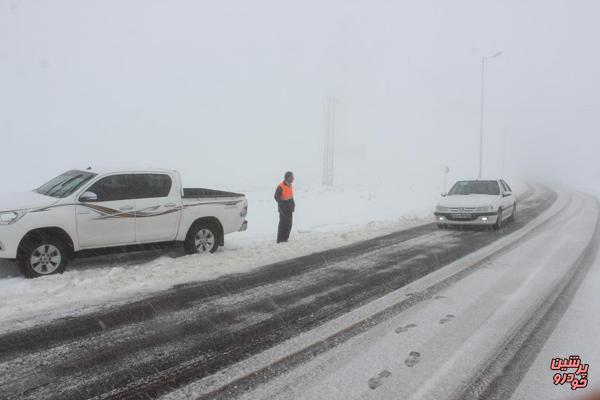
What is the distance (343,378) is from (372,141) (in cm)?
8228

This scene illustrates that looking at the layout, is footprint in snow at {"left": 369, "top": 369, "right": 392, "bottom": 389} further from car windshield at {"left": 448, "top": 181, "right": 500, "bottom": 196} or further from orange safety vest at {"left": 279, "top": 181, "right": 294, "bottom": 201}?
car windshield at {"left": 448, "top": 181, "right": 500, "bottom": 196}

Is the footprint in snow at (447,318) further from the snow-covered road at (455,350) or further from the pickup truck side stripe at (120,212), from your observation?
the pickup truck side stripe at (120,212)

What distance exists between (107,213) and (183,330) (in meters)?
3.70

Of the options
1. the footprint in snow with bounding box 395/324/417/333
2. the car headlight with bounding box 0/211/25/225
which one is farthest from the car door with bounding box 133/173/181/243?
the footprint in snow with bounding box 395/324/417/333

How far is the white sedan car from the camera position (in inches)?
488

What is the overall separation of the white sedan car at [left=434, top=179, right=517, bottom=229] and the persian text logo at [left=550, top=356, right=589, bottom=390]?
28.2 ft

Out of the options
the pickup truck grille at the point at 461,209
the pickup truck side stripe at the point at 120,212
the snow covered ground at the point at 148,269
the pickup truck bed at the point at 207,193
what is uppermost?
the pickup truck bed at the point at 207,193

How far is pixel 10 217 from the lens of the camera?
673 cm

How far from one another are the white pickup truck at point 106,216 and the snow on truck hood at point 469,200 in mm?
6495

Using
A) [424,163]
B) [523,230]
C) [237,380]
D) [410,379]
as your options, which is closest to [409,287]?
[410,379]

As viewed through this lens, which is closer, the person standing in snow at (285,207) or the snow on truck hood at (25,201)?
the snow on truck hood at (25,201)

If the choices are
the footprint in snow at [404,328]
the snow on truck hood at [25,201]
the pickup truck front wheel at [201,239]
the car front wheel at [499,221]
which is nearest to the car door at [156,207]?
the pickup truck front wheel at [201,239]

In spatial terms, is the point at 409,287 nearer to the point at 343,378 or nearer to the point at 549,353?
the point at 549,353

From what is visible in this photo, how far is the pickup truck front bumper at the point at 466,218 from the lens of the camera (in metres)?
12.3
